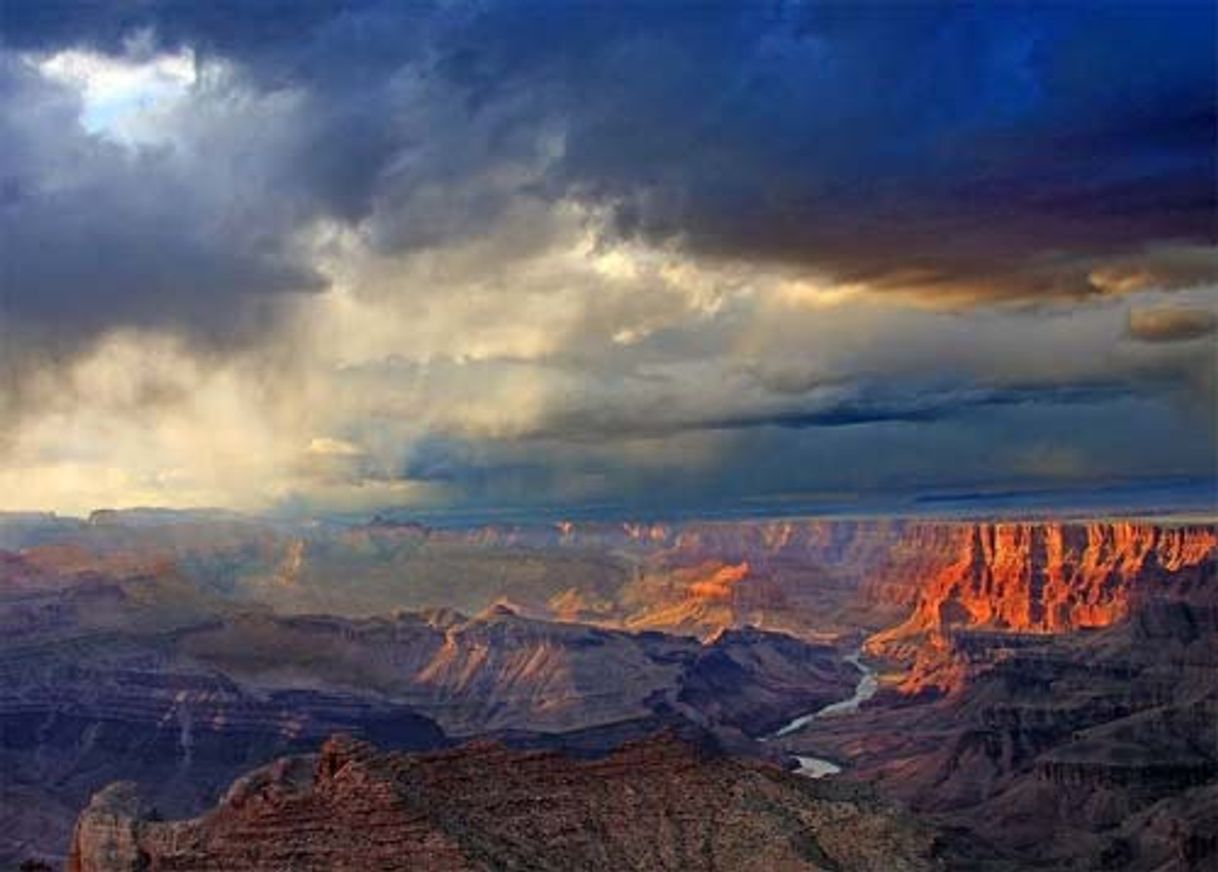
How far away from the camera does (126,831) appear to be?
8681 cm

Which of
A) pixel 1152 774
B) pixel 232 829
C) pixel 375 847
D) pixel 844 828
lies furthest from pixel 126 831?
pixel 1152 774

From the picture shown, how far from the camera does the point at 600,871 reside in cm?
8488

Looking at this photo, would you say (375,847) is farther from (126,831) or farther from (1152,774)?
(1152,774)

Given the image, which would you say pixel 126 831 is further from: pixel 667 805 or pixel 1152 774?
pixel 1152 774

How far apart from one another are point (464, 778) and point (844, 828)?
1985 cm

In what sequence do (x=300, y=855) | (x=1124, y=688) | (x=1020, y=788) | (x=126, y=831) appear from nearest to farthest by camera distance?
(x=300, y=855)
(x=126, y=831)
(x=1020, y=788)
(x=1124, y=688)

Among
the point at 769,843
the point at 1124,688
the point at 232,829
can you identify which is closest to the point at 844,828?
the point at 769,843

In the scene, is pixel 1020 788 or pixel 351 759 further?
pixel 1020 788

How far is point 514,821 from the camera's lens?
86.4 m

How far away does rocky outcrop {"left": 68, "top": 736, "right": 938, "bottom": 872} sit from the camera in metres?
81.3

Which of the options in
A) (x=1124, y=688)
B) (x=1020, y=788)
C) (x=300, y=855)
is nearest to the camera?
(x=300, y=855)

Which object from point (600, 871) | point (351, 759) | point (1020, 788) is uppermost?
point (351, 759)

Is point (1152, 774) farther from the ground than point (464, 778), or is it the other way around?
point (464, 778)

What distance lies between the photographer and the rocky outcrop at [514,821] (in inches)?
3201
